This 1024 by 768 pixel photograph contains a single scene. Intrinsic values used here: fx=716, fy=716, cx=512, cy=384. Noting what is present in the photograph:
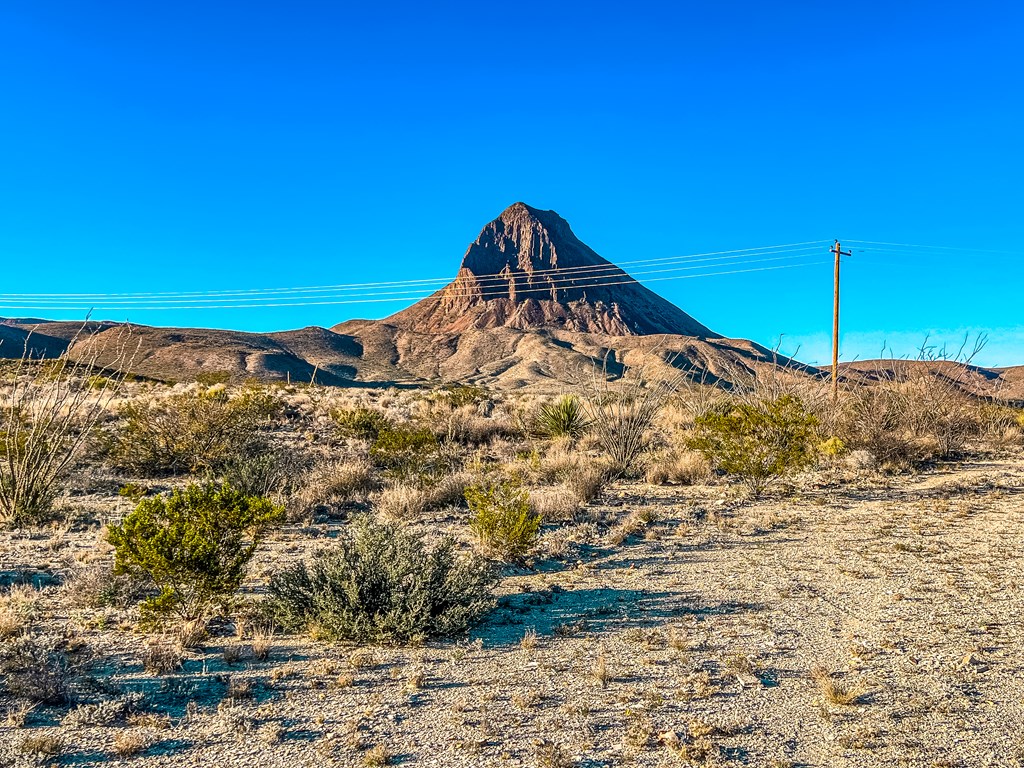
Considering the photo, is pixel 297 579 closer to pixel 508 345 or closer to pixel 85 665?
pixel 85 665

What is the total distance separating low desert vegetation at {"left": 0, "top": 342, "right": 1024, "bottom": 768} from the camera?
4.63 metres

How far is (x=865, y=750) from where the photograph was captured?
4.41 metres

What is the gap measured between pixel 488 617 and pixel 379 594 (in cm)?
113

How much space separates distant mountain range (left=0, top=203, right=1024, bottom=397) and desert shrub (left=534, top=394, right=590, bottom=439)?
16.2 ft

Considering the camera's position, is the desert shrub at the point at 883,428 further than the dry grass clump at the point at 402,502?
Yes

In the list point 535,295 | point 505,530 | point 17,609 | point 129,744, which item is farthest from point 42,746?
point 535,295

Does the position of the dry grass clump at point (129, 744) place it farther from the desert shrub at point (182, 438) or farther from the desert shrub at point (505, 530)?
the desert shrub at point (182, 438)

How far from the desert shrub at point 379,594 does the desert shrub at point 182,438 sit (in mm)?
9615

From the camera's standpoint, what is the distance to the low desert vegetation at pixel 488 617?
15.2ft

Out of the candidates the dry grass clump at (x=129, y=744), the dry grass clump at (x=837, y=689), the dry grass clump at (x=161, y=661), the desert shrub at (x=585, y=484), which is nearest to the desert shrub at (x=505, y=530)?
the desert shrub at (x=585, y=484)

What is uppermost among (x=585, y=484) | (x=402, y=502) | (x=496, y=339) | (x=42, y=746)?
(x=496, y=339)

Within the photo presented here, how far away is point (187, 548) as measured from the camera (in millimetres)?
6613

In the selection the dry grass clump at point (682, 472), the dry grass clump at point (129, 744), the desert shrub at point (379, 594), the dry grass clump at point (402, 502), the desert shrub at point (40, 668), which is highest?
the dry grass clump at point (682, 472)

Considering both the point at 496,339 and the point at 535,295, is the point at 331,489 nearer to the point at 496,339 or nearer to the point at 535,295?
the point at 496,339
